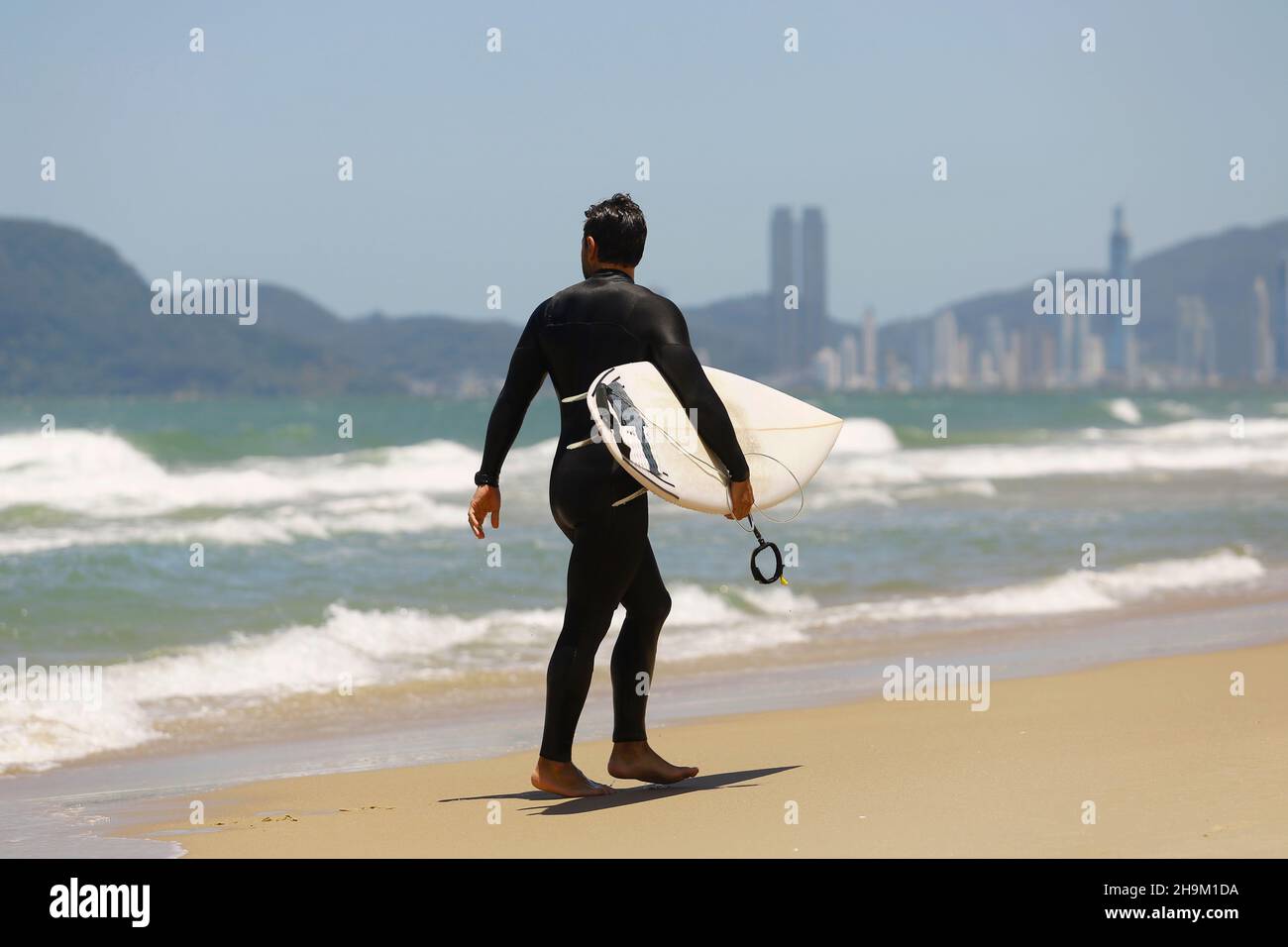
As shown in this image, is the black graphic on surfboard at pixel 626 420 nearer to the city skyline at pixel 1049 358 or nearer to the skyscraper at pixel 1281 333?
the city skyline at pixel 1049 358

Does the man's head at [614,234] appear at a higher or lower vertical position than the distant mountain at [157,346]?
lower

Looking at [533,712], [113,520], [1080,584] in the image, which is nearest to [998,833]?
[533,712]

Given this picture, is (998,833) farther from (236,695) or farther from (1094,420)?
(1094,420)

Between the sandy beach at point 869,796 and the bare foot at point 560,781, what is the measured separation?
5cm

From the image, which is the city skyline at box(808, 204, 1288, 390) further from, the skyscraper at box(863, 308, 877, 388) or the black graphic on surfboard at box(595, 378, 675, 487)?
the black graphic on surfboard at box(595, 378, 675, 487)

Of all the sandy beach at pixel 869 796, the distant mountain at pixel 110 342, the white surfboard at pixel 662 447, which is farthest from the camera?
the distant mountain at pixel 110 342

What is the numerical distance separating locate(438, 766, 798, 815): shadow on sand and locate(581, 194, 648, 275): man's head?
156 centimetres

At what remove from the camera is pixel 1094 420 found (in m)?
69.7

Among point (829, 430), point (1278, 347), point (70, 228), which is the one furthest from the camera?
point (1278, 347)

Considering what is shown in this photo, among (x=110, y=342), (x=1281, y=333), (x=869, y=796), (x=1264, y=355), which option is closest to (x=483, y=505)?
(x=869, y=796)

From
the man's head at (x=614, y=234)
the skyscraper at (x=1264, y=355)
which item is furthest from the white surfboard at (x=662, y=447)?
the skyscraper at (x=1264, y=355)

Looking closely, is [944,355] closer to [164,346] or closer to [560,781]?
[164,346]

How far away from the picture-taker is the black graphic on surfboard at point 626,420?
428cm
